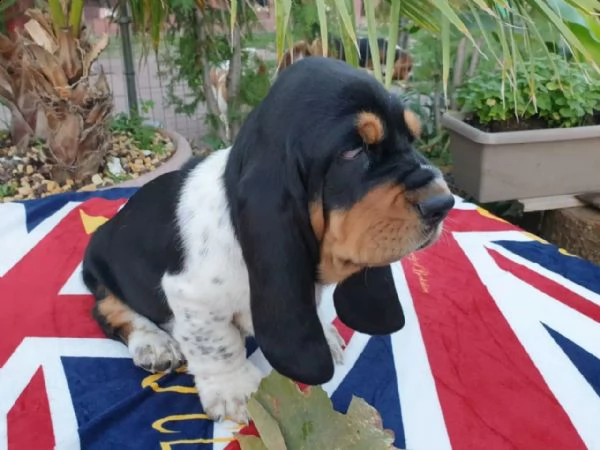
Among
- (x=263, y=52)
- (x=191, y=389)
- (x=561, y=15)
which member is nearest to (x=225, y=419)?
(x=191, y=389)

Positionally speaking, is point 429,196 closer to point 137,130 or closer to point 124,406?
point 124,406

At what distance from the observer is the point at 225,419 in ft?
6.76

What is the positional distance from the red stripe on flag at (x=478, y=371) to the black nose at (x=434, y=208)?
2.64ft

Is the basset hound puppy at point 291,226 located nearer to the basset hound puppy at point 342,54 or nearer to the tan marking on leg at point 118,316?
the tan marking on leg at point 118,316

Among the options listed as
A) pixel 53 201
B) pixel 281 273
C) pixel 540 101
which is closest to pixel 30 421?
pixel 281 273

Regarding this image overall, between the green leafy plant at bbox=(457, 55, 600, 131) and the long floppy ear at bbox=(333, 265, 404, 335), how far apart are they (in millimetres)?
2134

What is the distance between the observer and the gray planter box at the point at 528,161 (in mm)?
3854

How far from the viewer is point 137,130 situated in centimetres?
453

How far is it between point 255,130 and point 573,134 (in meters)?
2.79

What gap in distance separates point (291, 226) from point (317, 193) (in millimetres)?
114

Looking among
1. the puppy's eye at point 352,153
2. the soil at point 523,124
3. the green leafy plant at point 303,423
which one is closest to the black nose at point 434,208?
the puppy's eye at point 352,153

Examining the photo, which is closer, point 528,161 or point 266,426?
point 266,426

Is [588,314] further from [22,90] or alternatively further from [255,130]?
[22,90]

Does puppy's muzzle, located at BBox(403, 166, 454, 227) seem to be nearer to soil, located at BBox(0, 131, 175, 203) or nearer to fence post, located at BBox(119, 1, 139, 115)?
soil, located at BBox(0, 131, 175, 203)
